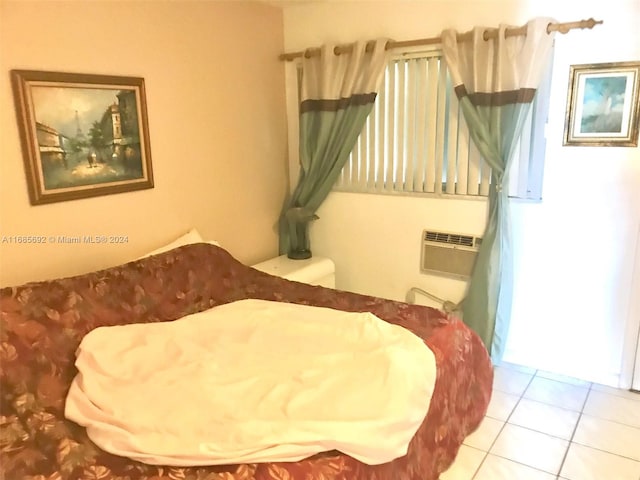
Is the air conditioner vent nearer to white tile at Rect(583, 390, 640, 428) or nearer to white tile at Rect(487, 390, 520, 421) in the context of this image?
white tile at Rect(487, 390, 520, 421)

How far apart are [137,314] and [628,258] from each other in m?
2.50

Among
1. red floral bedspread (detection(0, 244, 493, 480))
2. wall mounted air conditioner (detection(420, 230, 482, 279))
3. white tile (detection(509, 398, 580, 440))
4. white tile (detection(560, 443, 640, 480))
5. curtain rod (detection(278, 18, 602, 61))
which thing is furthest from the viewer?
wall mounted air conditioner (detection(420, 230, 482, 279))

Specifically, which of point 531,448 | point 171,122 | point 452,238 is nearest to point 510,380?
point 531,448

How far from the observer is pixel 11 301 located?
1982mm

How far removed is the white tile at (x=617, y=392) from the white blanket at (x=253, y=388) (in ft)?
4.75

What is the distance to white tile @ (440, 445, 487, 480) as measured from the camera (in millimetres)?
2170

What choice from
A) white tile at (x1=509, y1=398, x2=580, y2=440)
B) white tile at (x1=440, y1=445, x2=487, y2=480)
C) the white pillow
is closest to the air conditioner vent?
white tile at (x1=509, y1=398, x2=580, y2=440)

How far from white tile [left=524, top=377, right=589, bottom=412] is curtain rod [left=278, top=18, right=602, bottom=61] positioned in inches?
74.9

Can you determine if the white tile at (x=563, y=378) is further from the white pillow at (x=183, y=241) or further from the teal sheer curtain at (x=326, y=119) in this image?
the white pillow at (x=183, y=241)

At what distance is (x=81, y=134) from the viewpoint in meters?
2.44

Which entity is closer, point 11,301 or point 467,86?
point 11,301

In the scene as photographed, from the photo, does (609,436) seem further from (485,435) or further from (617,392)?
(485,435)

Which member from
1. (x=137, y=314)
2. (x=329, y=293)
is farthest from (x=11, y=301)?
(x=329, y=293)

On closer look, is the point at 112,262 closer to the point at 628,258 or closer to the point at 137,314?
the point at 137,314
